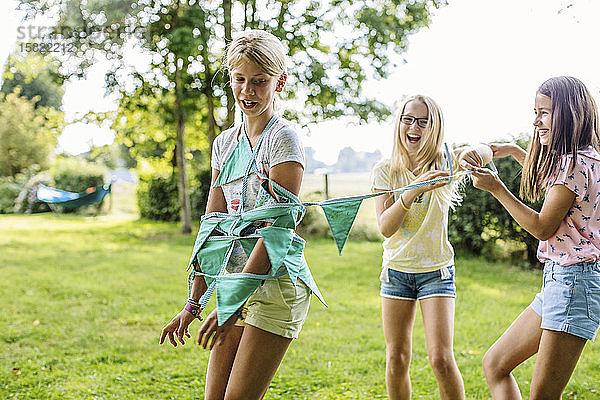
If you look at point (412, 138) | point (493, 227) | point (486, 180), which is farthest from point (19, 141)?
point (486, 180)

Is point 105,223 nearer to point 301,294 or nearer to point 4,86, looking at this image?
point 301,294

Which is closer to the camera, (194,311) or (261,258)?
(261,258)

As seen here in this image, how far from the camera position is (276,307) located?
2021 millimetres

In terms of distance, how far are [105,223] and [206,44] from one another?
689 cm

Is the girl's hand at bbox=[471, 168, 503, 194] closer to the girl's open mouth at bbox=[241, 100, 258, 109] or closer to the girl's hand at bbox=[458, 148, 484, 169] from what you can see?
the girl's hand at bbox=[458, 148, 484, 169]

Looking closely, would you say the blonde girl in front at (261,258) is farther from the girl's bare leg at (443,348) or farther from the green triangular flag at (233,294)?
the girl's bare leg at (443,348)

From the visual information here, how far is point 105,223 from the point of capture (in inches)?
617

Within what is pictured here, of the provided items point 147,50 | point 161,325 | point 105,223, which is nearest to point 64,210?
point 105,223

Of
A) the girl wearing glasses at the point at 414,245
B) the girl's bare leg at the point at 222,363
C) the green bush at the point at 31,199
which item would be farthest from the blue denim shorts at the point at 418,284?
the green bush at the point at 31,199

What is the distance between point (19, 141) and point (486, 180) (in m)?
24.3

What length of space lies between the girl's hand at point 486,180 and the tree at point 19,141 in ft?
77.0

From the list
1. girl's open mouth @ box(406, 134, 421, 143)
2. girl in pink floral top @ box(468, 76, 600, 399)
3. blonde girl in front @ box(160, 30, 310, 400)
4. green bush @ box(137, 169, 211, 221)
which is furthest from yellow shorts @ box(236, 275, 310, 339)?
green bush @ box(137, 169, 211, 221)

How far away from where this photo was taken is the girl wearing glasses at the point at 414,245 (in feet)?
8.70

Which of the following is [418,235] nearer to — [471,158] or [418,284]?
[418,284]
